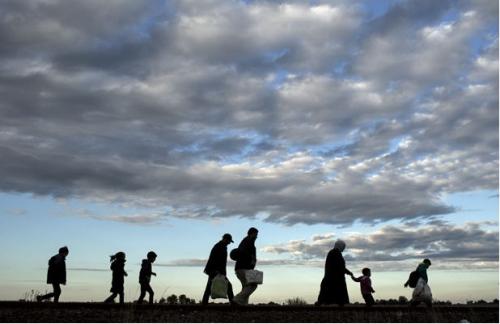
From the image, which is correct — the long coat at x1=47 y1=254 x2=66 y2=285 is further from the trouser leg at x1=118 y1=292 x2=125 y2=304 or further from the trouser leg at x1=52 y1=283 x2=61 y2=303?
the trouser leg at x1=118 y1=292 x2=125 y2=304

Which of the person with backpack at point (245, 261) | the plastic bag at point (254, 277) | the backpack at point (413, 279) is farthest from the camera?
the backpack at point (413, 279)

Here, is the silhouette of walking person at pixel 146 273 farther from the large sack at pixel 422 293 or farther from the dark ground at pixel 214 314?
the large sack at pixel 422 293

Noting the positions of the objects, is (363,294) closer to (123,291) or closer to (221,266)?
(221,266)

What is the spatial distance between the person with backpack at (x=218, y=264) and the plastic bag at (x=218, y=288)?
0.55 ft

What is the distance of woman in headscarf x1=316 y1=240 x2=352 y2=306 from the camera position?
671 inches

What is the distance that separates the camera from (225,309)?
15188mm

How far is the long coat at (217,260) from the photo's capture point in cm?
1645

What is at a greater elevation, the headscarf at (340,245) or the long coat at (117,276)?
the headscarf at (340,245)

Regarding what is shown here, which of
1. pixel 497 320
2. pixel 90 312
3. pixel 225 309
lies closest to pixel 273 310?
pixel 225 309

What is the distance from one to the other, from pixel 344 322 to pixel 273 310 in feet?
7.36

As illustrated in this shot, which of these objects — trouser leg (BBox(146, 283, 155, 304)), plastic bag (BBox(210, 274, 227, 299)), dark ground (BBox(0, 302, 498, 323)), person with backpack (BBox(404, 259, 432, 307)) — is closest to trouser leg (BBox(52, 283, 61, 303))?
trouser leg (BBox(146, 283, 155, 304))

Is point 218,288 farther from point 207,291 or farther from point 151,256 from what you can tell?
point 151,256

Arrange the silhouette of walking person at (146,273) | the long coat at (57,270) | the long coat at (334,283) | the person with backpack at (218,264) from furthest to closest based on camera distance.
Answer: the silhouette of walking person at (146,273) → the long coat at (57,270) → the long coat at (334,283) → the person with backpack at (218,264)

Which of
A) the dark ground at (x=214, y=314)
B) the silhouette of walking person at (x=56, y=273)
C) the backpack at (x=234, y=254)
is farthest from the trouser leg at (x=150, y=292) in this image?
the backpack at (x=234, y=254)
